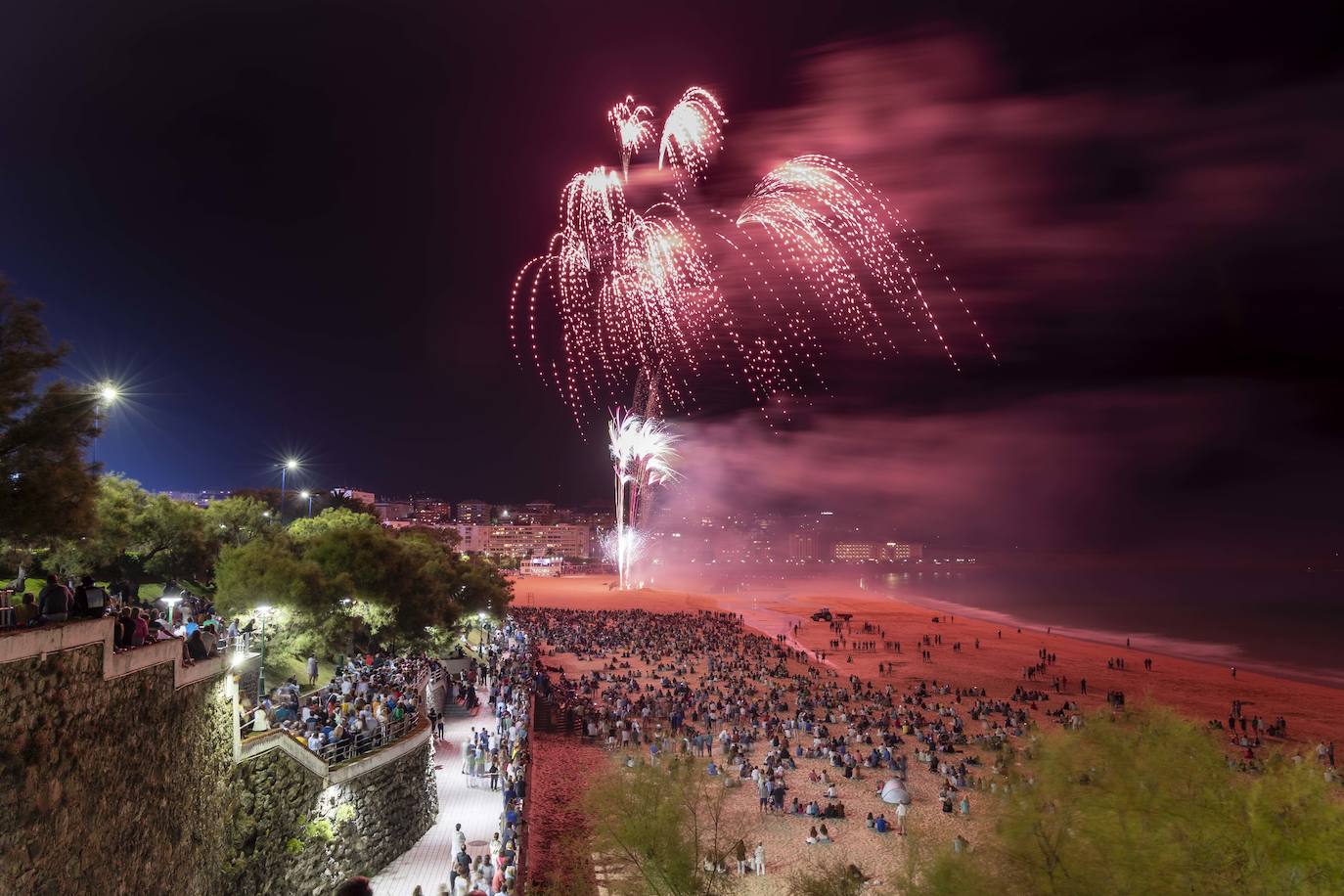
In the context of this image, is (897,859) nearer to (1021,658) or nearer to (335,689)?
(335,689)

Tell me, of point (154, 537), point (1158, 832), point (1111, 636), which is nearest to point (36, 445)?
point (1158, 832)

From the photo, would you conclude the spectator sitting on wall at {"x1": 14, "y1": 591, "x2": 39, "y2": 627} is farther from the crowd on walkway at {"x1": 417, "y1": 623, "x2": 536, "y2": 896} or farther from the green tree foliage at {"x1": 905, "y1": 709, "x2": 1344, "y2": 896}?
the green tree foliage at {"x1": 905, "y1": 709, "x2": 1344, "y2": 896}

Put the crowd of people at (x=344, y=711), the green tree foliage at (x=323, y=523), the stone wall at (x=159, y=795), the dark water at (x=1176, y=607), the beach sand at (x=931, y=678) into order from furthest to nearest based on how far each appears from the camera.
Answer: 1. the dark water at (x=1176, y=607)
2. the green tree foliage at (x=323, y=523)
3. the beach sand at (x=931, y=678)
4. the crowd of people at (x=344, y=711)
5. the stone wall at (x=159, y=795)

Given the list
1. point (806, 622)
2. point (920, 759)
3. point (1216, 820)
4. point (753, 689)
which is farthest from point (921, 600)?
point (1216, 820)

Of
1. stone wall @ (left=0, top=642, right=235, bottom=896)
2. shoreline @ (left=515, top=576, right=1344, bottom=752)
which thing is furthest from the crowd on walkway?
shoreline @ (left=515, top=576, right=1344, bottom=752)

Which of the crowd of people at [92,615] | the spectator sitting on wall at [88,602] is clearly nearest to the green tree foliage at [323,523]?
the crowd of people at [92,615]

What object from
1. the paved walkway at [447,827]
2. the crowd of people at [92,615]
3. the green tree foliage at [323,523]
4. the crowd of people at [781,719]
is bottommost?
the crowd of people at [781,719]

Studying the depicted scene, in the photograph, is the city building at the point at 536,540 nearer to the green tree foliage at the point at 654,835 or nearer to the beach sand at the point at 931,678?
the beach sand at the point at 931,678
